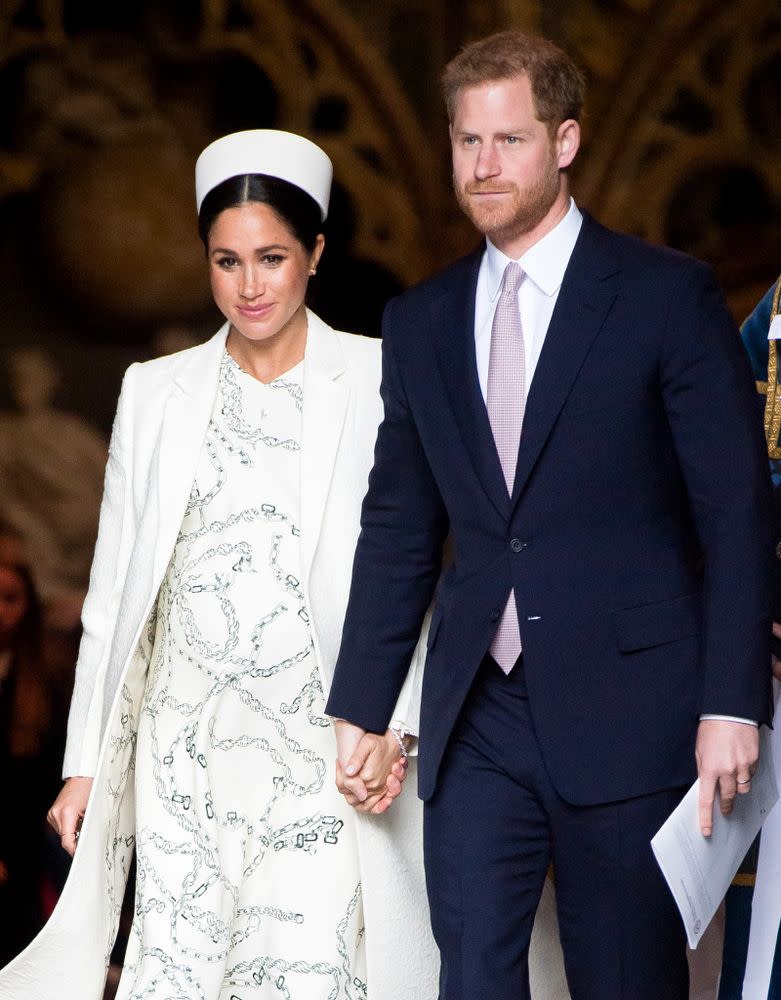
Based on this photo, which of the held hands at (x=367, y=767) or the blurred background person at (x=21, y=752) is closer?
the held hands at (x=367, y=767)

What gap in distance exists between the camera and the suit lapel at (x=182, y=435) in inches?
137

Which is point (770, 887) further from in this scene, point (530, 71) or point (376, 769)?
point (530, 71)

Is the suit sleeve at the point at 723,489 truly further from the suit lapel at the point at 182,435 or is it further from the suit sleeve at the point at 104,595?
the suit sleeve at the point at 104,595

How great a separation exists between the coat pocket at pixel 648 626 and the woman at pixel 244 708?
56cm

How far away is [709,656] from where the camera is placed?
2916 millimetres

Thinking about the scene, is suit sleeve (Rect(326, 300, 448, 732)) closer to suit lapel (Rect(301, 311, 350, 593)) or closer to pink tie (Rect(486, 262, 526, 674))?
suit lapel (Rect(301, 311, 350, 593))

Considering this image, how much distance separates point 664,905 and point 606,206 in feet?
12.3

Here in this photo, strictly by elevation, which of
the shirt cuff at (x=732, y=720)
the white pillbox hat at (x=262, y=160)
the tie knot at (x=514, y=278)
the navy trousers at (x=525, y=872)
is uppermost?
the white pillbox hat at (x=262, y=160)

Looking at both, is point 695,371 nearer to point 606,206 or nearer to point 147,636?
point 147,636

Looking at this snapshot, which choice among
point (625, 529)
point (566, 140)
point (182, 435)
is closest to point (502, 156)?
point (566, 140)

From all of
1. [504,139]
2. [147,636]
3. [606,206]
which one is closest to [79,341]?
[606,206]

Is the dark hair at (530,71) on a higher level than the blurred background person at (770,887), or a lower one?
higher

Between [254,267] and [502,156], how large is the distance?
25.7 inches

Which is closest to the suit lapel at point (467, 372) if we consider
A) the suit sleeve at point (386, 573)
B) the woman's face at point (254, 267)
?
the suit sleeve at point (386, 573)
